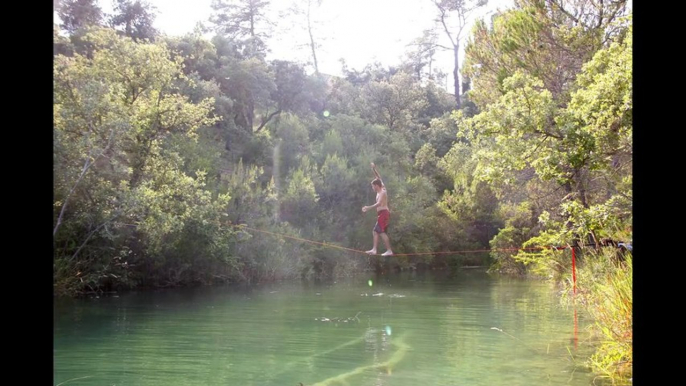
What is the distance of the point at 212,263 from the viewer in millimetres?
22672

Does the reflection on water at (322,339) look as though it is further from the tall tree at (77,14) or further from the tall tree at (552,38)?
the tall tree at (77,14)

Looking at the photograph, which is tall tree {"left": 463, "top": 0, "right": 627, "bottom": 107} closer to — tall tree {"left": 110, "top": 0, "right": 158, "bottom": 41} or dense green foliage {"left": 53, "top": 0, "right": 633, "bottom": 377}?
dense green foliage {"left": 53, "top": 0, "right": 633, "bottom": 377}

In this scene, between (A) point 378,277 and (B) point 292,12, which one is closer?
(A) point 378,277

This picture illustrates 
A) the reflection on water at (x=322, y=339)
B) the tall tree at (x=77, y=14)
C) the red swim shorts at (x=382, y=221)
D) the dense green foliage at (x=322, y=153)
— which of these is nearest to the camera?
the reflection on water at (x=322, y=339)

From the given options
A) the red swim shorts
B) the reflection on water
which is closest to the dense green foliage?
the reflection on water

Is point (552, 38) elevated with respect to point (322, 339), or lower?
elevated

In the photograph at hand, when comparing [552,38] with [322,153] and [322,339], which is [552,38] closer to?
[322,339]

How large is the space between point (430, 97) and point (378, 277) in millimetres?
15492

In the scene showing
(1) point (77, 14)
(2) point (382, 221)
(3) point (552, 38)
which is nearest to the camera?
(2) point (382, 221)

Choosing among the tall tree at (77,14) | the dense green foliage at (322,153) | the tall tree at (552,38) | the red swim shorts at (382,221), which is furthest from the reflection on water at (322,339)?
the tall tree at (77,14)

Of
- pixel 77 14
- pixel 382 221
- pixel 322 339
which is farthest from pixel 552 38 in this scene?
pixel 77 14
